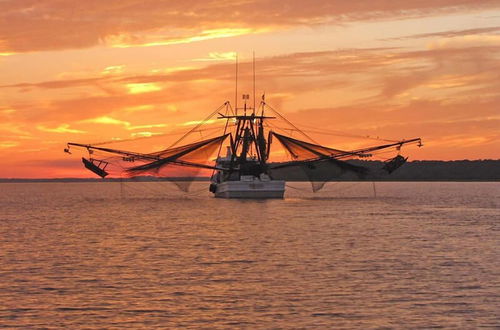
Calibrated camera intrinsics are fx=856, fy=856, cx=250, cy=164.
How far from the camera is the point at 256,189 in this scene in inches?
4045

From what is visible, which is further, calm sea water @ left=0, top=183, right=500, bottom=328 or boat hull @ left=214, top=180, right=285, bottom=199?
boat hull @ left=214, top=180, right=285, bottom=199

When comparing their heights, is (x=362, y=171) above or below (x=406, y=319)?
above

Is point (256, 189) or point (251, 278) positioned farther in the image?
point (256, 189)

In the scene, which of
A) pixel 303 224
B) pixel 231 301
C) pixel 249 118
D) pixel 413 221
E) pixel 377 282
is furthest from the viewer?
pixel 249 118

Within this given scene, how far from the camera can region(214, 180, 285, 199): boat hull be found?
103m

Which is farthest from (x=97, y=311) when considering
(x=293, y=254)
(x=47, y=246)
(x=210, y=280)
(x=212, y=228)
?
(x=212, y=228)

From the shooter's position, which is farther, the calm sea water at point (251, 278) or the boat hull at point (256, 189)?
the boat hull at point (256, 189)

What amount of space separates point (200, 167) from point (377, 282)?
71695mm

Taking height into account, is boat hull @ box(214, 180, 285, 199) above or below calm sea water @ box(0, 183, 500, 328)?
above

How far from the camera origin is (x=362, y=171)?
9762cm

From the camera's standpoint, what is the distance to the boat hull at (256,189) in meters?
103

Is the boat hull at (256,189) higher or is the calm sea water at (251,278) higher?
the boat hull at (256,189)

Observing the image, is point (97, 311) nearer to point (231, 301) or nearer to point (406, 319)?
point (231, 301)

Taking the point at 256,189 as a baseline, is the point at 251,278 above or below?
below
